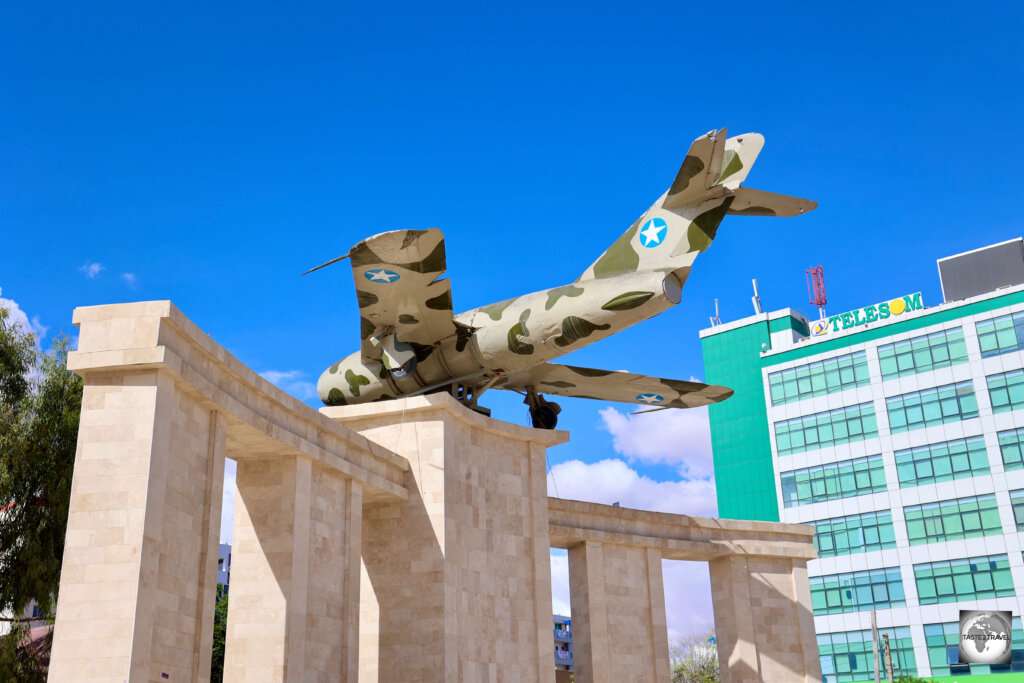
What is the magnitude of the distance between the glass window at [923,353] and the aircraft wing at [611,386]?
155 ft

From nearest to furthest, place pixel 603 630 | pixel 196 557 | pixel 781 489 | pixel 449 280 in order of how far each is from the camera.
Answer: pixel 196 557
pixel 449 280
pixel 603 630
pixel 781 489

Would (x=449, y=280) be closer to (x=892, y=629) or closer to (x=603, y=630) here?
(x=603, y=630)

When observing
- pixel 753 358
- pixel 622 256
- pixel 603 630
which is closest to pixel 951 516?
pixel 753 358

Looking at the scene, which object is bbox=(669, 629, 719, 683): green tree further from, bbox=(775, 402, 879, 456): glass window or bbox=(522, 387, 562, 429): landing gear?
bbox=(522, 387, 562, 429): landing gear

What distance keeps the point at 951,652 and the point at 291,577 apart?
5858cm

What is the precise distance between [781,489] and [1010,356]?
19.0 metres

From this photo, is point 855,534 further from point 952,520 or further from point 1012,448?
point 1012,448

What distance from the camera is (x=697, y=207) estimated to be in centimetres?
2592

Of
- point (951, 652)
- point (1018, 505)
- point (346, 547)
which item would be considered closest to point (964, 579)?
point (951, 652)

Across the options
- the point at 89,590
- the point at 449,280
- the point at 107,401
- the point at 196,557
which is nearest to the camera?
the point at 89,590

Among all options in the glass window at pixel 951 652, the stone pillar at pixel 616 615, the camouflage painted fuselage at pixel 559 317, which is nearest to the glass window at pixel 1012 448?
the glass window at pixel 951 652

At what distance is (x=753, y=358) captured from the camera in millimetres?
83000

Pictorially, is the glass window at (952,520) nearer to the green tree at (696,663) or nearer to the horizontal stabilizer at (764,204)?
the green tree at (696,663)

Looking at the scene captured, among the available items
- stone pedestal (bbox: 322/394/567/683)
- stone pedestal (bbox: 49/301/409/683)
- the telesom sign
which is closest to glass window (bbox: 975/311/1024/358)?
the telesom sign
